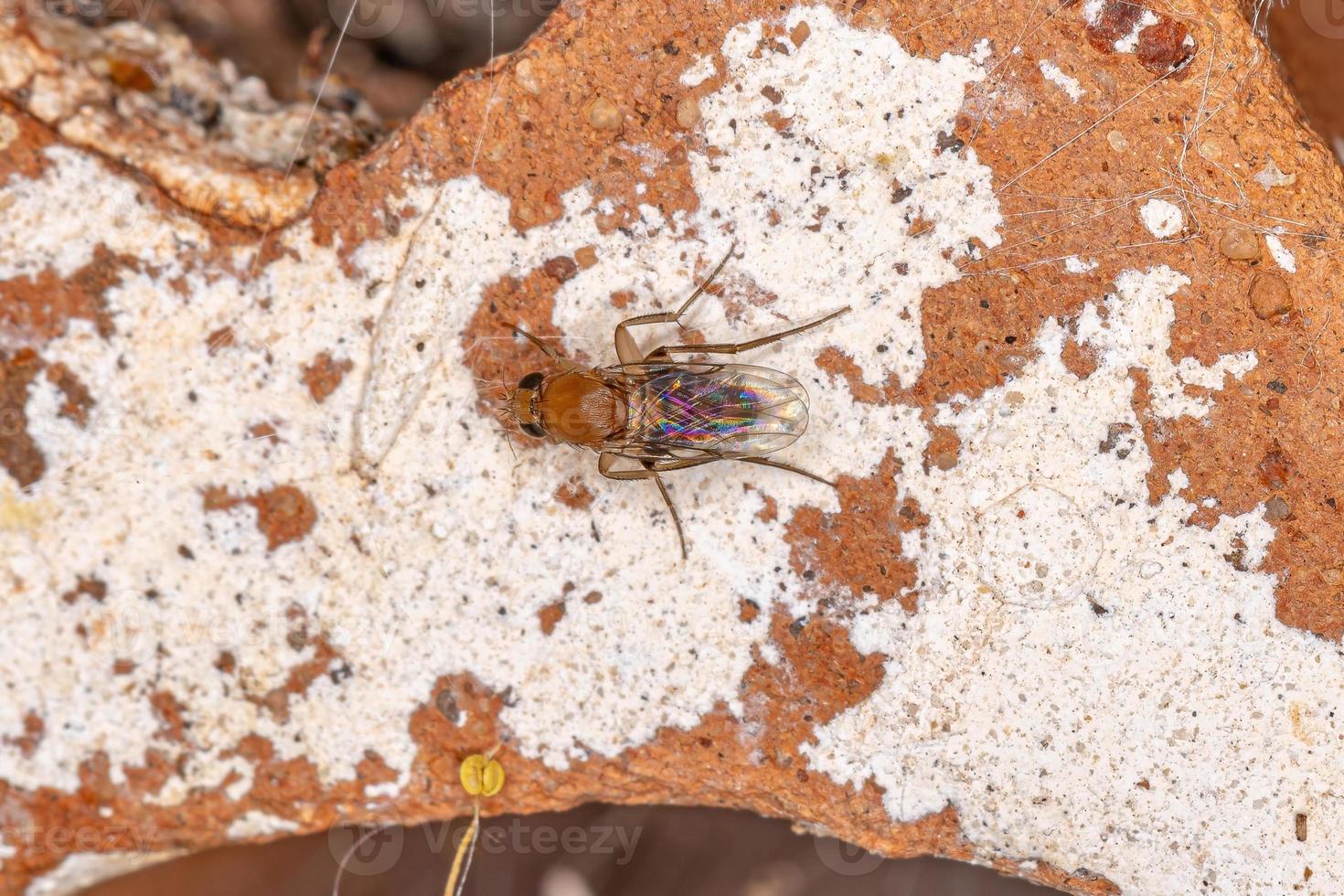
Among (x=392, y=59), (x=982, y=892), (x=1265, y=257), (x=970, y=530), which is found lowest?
(x=982, y=892)

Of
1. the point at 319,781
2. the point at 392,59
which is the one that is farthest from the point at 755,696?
the point at 392,59

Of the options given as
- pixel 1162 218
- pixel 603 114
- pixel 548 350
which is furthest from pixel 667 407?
pixel 1162 218

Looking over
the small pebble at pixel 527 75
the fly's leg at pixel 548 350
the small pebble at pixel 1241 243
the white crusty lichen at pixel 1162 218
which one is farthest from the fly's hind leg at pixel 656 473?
the small pebble at pixel 1241 243

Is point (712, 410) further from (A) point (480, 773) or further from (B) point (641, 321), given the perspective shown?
(A) point (480, 773)

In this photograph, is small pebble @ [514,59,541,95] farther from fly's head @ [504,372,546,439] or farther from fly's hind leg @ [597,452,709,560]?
fly's hind leg @ [597,452,709,560]

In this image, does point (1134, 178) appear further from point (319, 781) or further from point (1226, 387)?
point (319, 781)

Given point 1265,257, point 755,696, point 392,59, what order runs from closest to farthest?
point 1265,257, point 755,696, point 392,59
